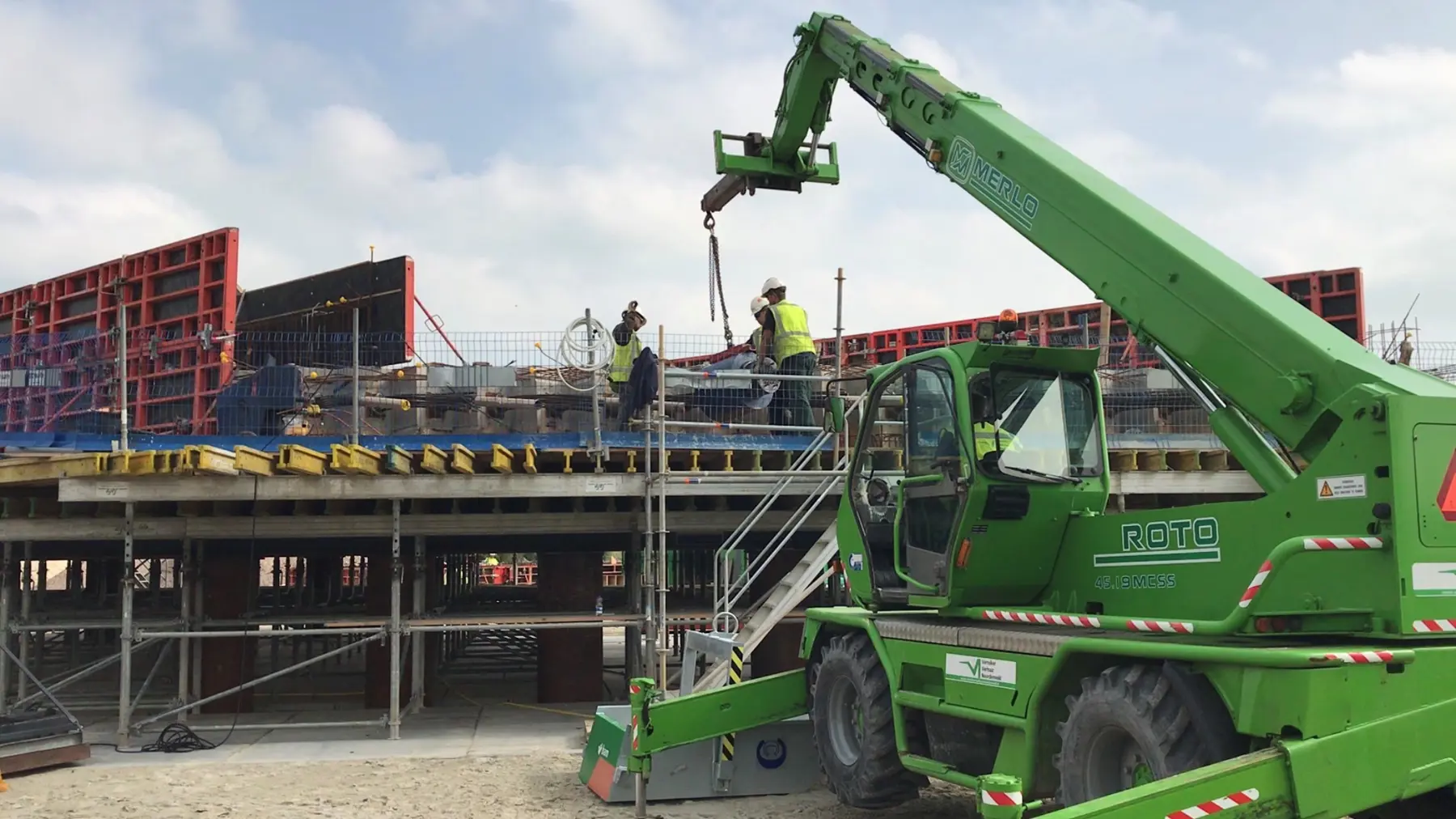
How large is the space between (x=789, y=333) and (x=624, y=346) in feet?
7.15

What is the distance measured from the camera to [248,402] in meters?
15.7

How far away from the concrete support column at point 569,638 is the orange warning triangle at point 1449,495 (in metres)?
10.5

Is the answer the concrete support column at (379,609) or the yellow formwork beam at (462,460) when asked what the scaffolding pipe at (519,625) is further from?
the concrete support column at (379,609)

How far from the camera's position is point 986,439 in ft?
22.3

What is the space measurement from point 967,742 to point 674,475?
538 centimetres

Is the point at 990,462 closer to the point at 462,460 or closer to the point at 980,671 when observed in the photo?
the point at 980,671

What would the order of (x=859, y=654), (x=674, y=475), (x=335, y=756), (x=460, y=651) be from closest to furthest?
(x=859, y=654), (x=335, y=756), (x=674, y=475), (x=460, y=651)

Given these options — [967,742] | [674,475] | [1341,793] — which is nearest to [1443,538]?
[1341,793]

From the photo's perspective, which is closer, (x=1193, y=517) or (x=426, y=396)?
(x=1193, y=517)

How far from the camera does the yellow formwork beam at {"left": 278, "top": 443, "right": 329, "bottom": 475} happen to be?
10688 millimetres

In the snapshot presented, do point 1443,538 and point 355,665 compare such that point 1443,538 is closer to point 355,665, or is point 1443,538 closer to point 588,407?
point 588,407

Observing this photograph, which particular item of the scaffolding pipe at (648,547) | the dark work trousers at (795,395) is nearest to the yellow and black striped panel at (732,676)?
the scaffolding pipe at (648,547)

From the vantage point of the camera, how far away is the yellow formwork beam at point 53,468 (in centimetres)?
1105

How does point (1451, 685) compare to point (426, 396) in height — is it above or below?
below
